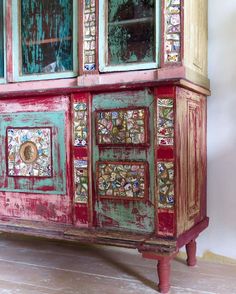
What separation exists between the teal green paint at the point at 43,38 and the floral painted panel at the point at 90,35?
0.07 m

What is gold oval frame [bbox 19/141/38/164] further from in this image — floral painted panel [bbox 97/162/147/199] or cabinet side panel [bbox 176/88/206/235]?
cabinet side panel [bbox 176/88/206/235]

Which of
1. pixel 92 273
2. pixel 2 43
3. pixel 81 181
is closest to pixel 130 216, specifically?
pixel 81 181

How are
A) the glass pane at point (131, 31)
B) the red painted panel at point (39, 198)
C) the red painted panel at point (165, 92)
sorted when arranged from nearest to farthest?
1. the red painted panel at point (165, 92)
2. the glass pane at point (131, 31)
3. the red painted panel at point (39, 198)

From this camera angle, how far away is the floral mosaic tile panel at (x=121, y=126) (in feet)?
5.64

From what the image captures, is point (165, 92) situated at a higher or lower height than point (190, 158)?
higher

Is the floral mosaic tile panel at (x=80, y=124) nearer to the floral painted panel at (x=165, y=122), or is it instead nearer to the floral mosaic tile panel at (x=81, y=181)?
the floral mosaic tile panel at (x=81, y=181)

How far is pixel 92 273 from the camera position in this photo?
1.91 m

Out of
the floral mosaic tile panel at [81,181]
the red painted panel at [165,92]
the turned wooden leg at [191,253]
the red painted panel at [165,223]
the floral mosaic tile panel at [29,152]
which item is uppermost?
the red painted panel at [165,92]

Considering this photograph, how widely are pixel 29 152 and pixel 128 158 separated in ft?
1.74

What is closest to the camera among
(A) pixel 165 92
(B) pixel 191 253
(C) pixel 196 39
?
(A) pixel 165 92

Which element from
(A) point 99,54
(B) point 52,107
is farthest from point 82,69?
(B) point 52,107

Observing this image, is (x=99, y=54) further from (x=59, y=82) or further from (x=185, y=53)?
(x=185, y=53)

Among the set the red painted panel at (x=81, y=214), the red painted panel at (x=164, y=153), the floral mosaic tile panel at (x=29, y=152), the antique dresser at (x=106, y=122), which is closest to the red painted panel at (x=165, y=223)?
the antique dresser at (x=106, y=122)

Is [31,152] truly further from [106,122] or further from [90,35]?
[90,35]
